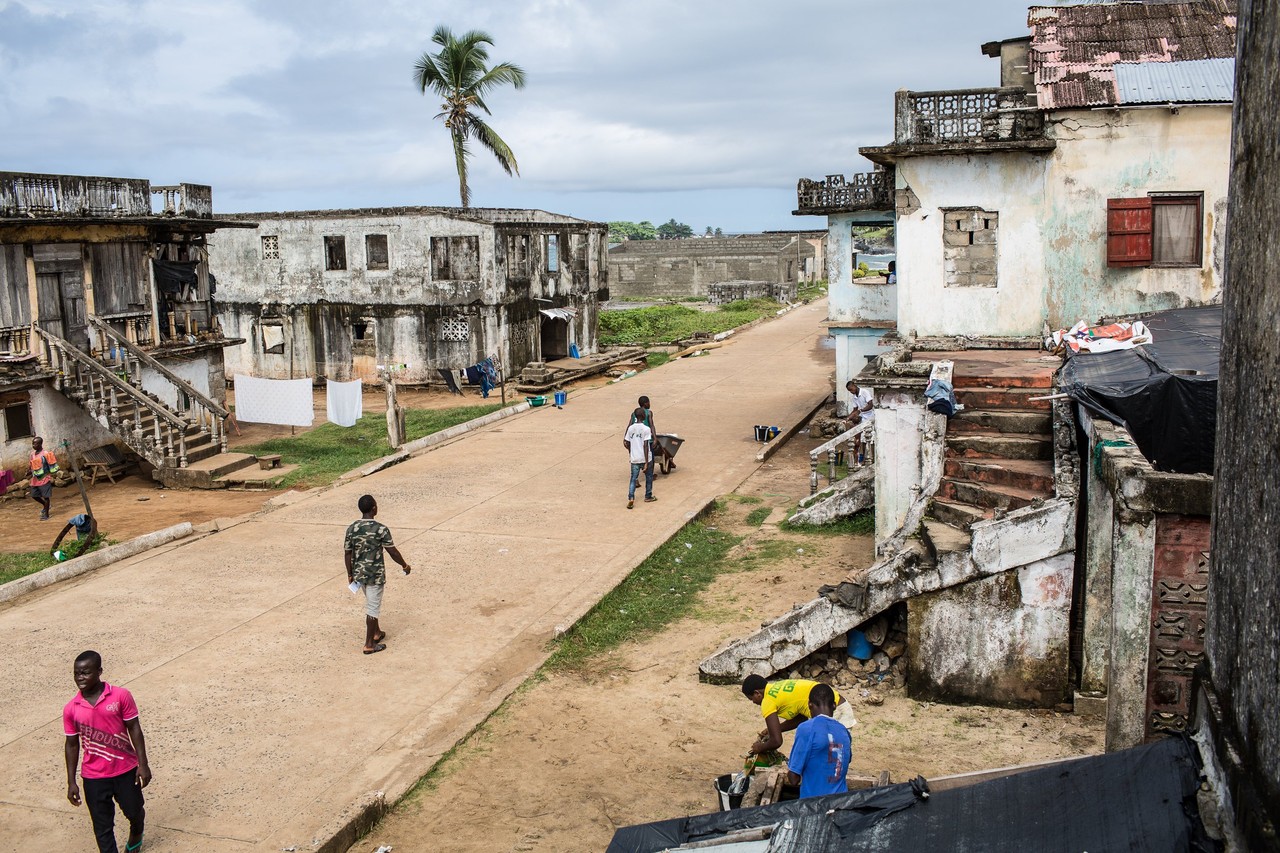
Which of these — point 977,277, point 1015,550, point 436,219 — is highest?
point 436,219

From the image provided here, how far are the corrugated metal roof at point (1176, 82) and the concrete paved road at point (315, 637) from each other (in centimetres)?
869

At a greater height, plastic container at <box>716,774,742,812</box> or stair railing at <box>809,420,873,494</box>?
stair railing at <box>809,420,873,494</box>

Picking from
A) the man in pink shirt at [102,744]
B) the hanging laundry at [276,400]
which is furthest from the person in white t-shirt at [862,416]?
the hanging laundry at [276,400]

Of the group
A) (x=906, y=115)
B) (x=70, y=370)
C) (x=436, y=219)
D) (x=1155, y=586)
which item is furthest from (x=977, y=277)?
(x=436, y=219)

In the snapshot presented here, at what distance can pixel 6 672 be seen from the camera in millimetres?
11297

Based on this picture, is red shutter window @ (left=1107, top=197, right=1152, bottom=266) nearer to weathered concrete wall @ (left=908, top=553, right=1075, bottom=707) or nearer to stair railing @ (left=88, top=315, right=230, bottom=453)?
weathered concrete wall @ (left=908, top=553, right=1075, bottom=707)

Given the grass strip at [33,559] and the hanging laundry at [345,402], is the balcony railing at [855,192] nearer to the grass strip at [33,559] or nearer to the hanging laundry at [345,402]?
the hanging laundry at [345,402]

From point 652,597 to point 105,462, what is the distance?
47.2 ft

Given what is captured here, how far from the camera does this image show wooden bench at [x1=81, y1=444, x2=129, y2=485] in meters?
22.0

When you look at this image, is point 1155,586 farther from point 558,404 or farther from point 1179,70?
point 558,404

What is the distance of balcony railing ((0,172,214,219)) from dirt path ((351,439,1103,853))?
52.0 ft

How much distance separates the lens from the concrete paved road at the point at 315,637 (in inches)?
348

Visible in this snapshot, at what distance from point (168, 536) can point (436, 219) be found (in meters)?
18.3

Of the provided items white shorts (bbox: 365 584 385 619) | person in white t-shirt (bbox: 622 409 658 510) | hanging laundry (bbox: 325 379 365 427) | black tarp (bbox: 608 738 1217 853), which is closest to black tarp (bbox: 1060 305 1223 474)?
black tarp (bbox: 608 738 1217 853)
